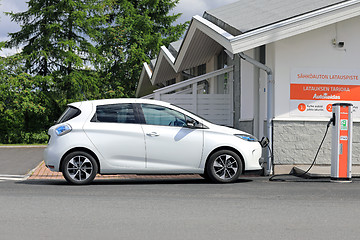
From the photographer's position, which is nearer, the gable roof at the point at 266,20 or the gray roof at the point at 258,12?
the gable roof at the point at 266,20

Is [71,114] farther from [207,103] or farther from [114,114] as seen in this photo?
[207,103]

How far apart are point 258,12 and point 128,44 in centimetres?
3432

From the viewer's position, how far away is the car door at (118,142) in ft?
36.4

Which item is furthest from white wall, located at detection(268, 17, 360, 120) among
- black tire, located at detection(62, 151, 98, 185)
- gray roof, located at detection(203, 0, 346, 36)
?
black tire, located at detection(62, 151, 98, 185)

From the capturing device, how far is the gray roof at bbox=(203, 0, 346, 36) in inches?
549

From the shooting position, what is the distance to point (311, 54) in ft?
45.8

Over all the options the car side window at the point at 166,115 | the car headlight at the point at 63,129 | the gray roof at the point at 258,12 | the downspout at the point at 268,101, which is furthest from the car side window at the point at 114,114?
→ the gray roof at the point at 258,12

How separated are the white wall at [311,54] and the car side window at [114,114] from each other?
4.10 metres

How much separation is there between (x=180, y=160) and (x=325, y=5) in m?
5.62

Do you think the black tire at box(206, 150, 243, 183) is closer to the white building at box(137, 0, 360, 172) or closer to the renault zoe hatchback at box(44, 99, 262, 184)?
the renault zoe hatchback at box(44, 99, 262, 184)

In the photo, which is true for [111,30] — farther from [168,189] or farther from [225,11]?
[168,189]

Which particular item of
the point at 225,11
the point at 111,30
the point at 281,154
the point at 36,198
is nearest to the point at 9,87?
the point at 111,30

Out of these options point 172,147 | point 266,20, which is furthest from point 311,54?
point 172,147

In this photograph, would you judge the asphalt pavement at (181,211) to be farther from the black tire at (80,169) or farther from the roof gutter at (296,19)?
the roof gutter at (296,19)
